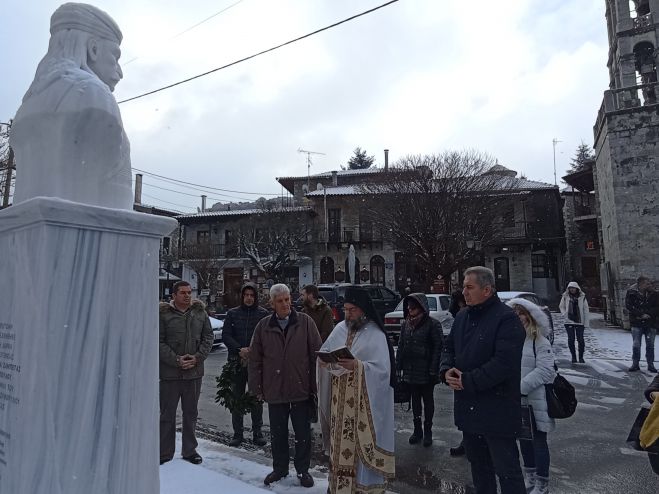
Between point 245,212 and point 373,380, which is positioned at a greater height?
point 245,212

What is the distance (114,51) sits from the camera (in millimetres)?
2652

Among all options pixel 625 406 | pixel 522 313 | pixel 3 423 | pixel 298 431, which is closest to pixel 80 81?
pixel 3 423

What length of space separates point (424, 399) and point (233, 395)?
2.29 meters

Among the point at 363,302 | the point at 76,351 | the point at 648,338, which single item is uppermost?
the point at 363,302

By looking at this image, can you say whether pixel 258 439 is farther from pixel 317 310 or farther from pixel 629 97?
pixel 629 97

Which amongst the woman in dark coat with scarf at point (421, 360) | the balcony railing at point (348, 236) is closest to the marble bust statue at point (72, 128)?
the woman in dark coat with scarf at point (421, 360)

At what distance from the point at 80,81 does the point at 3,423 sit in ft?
5.53

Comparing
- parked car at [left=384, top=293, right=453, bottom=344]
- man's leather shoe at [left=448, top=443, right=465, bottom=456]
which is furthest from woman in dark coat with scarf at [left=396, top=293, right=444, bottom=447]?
parked car at [left=384, top=293, right=453, bottom=344]

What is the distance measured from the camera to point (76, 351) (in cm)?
204

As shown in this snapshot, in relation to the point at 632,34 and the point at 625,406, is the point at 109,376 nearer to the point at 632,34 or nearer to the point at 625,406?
the point at 625,406

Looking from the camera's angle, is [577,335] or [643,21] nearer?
[577,335]

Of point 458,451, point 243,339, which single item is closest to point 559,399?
point 458,451

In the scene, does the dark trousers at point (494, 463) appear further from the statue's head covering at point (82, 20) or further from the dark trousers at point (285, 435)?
the statue's head covering at point (82, 20)

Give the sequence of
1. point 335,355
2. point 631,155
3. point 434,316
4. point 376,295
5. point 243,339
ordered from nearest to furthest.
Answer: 1. point 335,355
2. point 243,339
3. point 434,316
4. point 631,155
5. point 376,295
